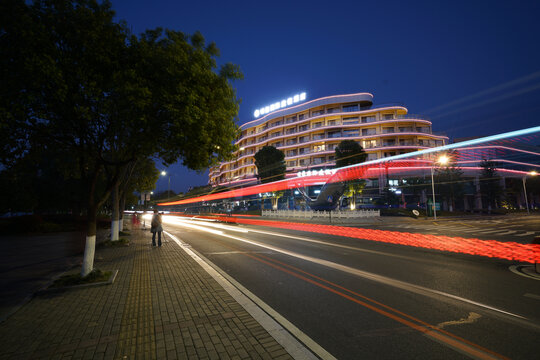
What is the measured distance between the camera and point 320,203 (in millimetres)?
40094

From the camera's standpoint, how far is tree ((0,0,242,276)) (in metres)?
5.50

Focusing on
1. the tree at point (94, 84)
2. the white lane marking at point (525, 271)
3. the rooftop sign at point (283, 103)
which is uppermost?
the rooftop sign at point (283, 103)

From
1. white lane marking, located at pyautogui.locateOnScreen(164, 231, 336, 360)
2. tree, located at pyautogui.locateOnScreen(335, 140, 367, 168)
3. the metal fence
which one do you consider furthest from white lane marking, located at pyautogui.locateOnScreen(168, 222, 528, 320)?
tree, located at pyautogui.locateOnScreen(335, 140, 367, 168)

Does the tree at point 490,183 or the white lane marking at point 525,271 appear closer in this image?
the white lane marking at point 525,271

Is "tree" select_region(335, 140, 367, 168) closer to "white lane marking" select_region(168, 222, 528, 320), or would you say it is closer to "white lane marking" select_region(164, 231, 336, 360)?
"white lane marking" select_region(168, 222, 528, 320)

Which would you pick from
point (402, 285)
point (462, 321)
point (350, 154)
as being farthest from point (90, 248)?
point (350, 154)

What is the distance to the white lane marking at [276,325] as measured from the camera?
3309mm

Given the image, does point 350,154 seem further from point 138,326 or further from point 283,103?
point 138,326

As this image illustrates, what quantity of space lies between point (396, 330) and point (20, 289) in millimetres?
8383

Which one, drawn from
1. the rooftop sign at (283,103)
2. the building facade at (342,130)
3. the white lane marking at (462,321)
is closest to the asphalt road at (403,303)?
the white lane marking at (462,321)

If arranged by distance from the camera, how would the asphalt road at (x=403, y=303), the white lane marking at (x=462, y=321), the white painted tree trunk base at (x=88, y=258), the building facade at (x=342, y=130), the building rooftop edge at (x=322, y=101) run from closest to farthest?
the asphalt road at (x=403, y=303) < the white lane marking at (x=462, y=321) < the white painted tree trunk base at (x=88, y=258) < the building facade at (x=342, y=130) < the building rooftop edge at (x=322, y=101)

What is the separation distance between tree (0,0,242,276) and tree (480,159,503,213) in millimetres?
67039

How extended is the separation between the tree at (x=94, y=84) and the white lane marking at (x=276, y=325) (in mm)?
4280

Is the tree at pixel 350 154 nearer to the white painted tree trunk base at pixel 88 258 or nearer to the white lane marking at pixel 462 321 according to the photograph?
the white lane marking at pixel 462 321
